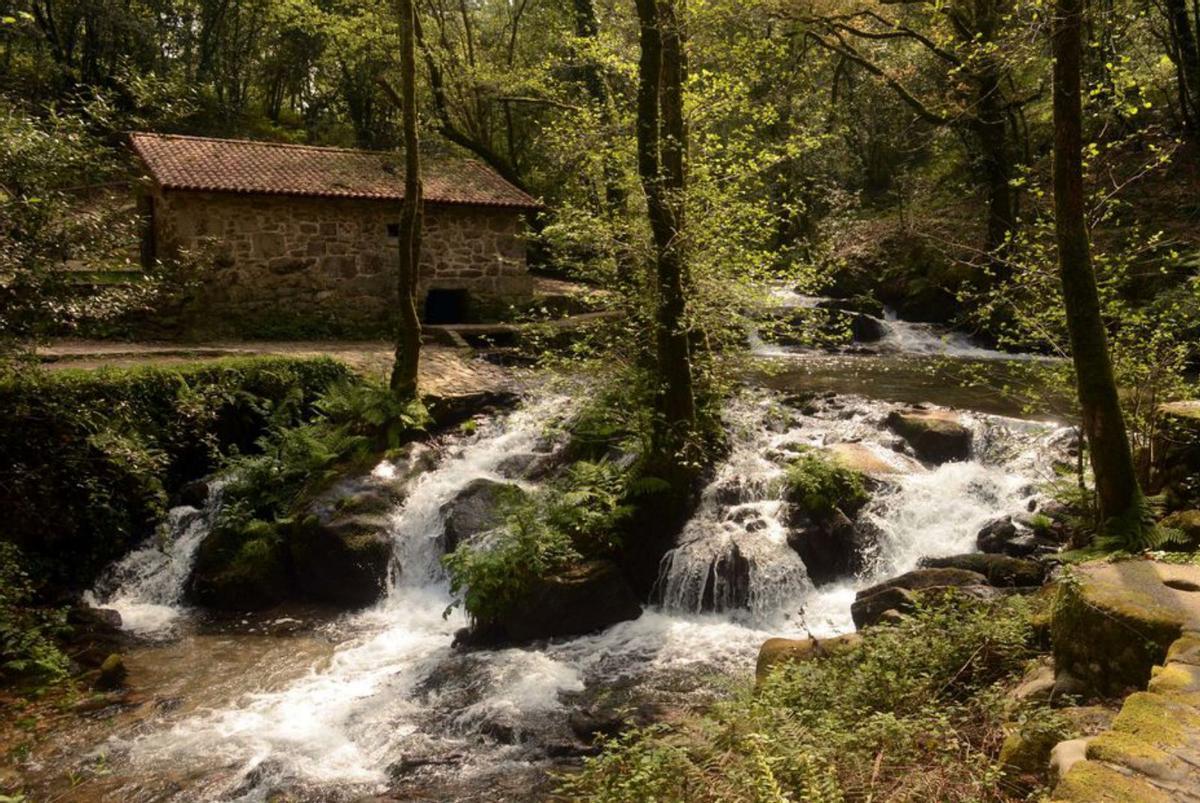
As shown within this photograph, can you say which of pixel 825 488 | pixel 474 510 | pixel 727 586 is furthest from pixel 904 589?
pixel 474 510

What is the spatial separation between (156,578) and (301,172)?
10.2 metres

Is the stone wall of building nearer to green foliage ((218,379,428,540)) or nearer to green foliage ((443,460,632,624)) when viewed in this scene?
green foliage ((218,379,428,540))

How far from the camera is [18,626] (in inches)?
331

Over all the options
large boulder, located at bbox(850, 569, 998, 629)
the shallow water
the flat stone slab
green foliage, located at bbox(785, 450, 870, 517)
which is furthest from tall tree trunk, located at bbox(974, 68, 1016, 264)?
the flat stone slab

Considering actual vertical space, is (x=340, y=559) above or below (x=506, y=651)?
above

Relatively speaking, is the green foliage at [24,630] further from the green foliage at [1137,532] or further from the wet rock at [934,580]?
the green foliage at [1137,532]

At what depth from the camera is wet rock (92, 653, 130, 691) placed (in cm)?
802

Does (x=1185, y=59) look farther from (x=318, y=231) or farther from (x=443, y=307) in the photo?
(x=318, y=231)

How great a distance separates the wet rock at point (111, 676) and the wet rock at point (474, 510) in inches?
152

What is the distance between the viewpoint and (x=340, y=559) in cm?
1045

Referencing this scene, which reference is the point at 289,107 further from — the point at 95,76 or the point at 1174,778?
the point at 1174,778

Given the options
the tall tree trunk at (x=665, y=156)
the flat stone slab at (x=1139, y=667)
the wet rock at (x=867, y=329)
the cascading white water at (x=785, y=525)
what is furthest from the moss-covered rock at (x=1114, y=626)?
the wet rock at (x=867, y=329)

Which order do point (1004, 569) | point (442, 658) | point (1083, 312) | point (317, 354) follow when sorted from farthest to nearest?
point (317, 354)
point (442, 658)
point (1004, 569)
point (1083, 312)

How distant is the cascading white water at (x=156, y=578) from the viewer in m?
10.0
